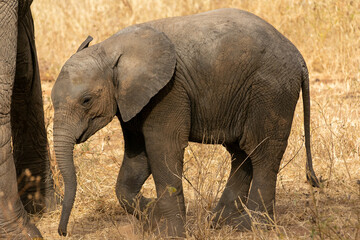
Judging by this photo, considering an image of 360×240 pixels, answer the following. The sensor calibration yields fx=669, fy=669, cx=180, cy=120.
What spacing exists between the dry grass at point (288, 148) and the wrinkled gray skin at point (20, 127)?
196mm

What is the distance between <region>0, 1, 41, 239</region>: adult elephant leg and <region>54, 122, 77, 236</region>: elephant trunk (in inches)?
14.5

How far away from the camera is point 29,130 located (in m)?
5.25

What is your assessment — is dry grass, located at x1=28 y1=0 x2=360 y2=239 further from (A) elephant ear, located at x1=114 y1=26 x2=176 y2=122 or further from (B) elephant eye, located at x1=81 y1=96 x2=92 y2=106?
(B) elephant eye, located at x1=81 y1=96 x2=92 y2=106

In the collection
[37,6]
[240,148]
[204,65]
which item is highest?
[204,65]

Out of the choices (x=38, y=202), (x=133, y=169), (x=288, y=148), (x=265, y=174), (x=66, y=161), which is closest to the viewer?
(x=66, y=161)

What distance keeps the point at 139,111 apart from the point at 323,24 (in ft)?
20.3

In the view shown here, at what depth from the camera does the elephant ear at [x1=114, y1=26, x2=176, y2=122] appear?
411cm

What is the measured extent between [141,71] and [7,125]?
0.90m

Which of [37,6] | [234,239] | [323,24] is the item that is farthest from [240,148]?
[37,6]

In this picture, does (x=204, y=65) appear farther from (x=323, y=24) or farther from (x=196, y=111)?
(x=323, y=24)

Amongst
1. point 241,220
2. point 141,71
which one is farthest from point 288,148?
point 141,71

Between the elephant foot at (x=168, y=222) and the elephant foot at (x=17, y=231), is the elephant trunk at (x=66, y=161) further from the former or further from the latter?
the elephant foot at (x=168, y=222)

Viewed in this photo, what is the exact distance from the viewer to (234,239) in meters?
4.36

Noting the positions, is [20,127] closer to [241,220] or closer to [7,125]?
[7,125]
